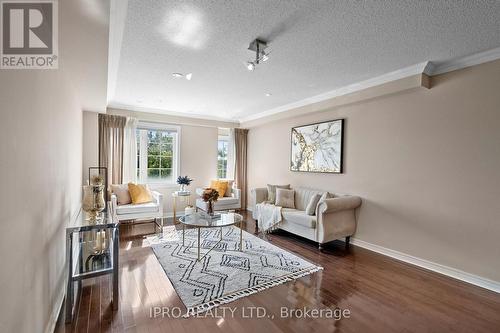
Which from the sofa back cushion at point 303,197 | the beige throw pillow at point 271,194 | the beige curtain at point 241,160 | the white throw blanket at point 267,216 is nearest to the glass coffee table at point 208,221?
the white throw blanket at point 267,216

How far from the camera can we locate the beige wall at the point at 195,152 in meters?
5.42

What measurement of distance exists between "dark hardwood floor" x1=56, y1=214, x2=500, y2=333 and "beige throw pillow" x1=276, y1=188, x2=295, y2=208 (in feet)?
4.79

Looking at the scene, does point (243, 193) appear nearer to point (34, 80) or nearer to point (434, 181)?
point (434, 181)

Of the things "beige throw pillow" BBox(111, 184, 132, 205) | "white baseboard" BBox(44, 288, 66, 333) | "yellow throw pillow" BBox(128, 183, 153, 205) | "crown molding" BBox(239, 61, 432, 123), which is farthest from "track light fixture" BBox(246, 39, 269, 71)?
"beige throw pillow" BBox(111, 184, 132, 205)

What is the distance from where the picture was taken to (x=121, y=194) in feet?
14.2

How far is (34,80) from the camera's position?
147 cm

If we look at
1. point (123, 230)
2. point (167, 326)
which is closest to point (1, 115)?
point (167, 326)

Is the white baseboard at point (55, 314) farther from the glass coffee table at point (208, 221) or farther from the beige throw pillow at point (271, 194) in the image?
the beige throw pillow at point (271, 194)

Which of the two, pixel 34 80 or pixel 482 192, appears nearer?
pixel 34 80

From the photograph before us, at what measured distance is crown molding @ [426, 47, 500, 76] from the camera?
96.4 inches

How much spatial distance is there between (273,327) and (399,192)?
2506 mm

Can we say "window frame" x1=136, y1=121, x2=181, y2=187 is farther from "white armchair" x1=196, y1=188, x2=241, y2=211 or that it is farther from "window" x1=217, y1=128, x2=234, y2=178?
"window" x1=217, y1=128, x2=234, y2=178

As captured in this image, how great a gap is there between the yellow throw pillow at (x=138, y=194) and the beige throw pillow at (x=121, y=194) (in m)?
0.07

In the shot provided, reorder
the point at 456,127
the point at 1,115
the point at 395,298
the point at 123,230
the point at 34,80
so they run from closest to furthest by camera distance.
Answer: the point at 1,115, the point at 34,80, the point at 395,298, the point at 456,127, the point at 123,230
